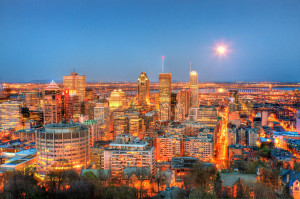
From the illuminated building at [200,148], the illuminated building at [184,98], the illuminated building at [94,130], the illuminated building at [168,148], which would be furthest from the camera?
the illuminated building at [184,98]

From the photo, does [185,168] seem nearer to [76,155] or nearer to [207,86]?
[76,155]

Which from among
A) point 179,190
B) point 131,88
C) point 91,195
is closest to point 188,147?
point 179,190

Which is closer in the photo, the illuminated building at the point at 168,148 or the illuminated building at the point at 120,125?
the illuminated building at the point at 168,148

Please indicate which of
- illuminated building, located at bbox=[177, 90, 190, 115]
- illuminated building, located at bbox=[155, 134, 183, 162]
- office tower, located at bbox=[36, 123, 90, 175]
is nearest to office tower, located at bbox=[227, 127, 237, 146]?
illuminated building, located at bbox=[155, 134, 183, 162]

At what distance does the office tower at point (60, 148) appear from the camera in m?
20.8

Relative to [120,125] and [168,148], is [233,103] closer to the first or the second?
[120,125]

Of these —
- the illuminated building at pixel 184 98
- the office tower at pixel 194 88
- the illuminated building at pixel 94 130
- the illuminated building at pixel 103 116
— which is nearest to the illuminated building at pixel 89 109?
the illuminated building at pixel 103 116

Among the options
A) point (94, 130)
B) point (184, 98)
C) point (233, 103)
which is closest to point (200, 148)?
point (94, 130)

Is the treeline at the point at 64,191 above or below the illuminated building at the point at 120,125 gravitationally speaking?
below

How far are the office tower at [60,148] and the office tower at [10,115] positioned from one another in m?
22.4

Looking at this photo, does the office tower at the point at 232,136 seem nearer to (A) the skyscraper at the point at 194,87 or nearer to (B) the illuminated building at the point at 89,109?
(B) the illuminated building at the point at 89,109

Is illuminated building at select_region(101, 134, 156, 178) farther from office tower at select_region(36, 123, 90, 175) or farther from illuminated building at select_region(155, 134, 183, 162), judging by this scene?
illuminated building at select_region(155, 134, 183, 162)

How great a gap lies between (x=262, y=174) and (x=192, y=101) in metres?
45.1

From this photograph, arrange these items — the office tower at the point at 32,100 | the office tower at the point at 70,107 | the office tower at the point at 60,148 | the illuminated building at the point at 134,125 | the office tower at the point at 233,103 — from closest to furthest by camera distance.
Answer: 1. the office tower at the point at 60,148
2. the illuminated building at the point at 134,125
3. the office tower at the point at 70,107
4. the office tower at the point at 233,103
5. the office tower at the point at 32,100
